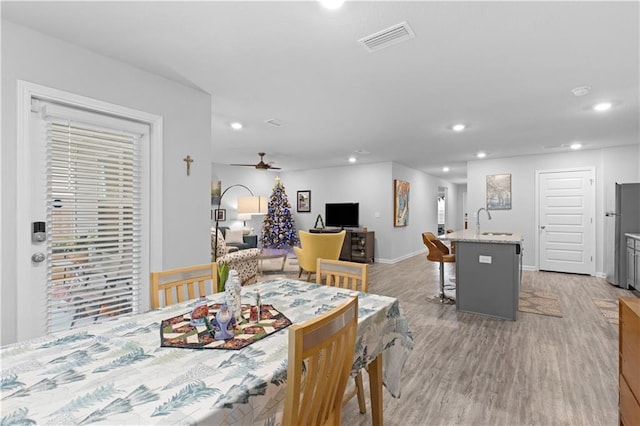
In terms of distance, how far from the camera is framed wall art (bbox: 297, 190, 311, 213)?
27.7 ft

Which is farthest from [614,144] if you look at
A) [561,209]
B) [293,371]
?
[293,371]

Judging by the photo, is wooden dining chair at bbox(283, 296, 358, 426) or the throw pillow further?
the throw pillow

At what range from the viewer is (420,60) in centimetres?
239

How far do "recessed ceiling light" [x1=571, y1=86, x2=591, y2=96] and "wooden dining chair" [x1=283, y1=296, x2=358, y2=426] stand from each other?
3194mm

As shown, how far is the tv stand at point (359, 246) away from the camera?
7012 mm

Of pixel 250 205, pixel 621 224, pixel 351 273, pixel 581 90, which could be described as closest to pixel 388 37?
pixel 351 273

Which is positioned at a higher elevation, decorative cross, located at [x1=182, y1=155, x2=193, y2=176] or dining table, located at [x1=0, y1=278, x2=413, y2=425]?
decorative cross, located at [x1=182, y1=155, x2=193, y2=176]

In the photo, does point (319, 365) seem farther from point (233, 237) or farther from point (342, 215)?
point (342, 215)

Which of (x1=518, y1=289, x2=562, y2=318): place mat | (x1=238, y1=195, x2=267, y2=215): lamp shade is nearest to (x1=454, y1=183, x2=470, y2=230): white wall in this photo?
(x1=518, y1=289, x2=562, y2=318): place mat

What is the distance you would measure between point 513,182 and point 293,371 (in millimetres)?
6959

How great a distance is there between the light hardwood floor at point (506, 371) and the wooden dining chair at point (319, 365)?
947 millimetres

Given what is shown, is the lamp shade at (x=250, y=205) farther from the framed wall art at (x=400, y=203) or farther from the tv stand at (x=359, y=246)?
the framed wall art at (x=400, y=203)

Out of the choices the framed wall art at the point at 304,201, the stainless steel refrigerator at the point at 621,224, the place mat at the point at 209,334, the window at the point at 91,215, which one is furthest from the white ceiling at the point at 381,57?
the framed wall art at the point at 304,201

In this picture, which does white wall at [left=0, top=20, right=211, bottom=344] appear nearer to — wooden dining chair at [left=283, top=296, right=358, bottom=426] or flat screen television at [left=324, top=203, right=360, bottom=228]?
wooden dining chair at [left=283, top=296, right=358, bottom=426]
